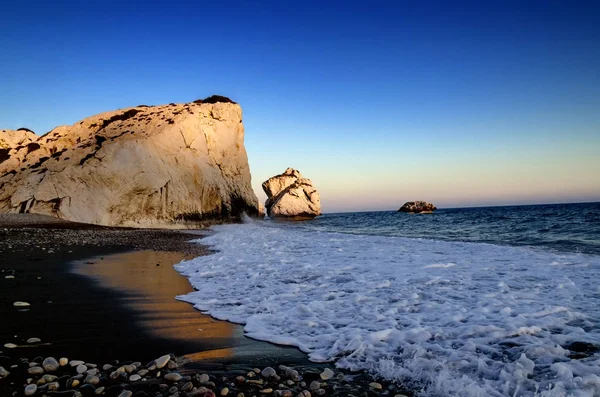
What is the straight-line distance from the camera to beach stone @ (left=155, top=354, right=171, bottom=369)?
3.25m

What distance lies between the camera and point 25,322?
4.41m

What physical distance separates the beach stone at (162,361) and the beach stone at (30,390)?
34.0 inches

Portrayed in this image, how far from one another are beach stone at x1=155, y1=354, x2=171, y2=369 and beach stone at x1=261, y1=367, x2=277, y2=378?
2.85 feet

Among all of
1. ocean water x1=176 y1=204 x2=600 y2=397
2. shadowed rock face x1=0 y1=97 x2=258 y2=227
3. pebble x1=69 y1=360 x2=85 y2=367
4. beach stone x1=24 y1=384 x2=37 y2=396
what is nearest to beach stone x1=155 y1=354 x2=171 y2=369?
pebble x1=69 y1=360 x2=85 y2=367

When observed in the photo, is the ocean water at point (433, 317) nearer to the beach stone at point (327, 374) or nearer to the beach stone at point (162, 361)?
the beach stone at point (327, 374)

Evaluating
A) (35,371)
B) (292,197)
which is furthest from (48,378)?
(292,197)

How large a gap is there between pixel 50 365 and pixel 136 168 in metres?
29.2

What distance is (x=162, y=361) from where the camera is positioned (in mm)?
3293

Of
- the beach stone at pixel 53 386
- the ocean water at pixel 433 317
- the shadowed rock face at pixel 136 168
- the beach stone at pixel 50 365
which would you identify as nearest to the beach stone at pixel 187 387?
the beach stone at pixel 53 386

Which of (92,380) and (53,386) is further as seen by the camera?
(92,380)

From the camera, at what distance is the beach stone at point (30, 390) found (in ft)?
8.75

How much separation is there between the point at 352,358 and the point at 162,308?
10.2ft

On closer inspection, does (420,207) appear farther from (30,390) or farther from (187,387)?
(30,390)

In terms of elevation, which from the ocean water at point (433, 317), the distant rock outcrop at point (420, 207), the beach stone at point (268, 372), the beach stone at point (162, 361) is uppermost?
the distant rock outcrop at point (420, 207)
